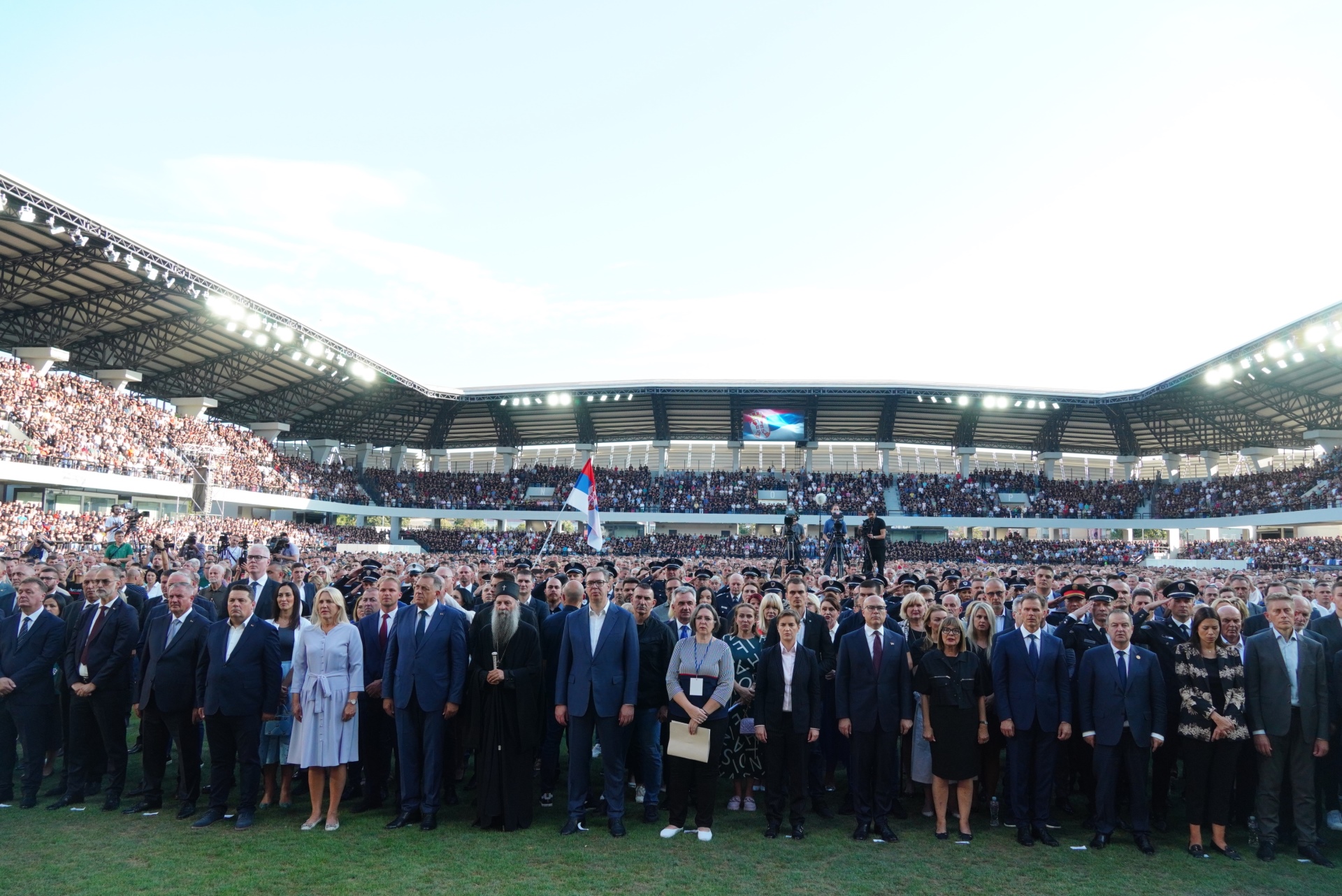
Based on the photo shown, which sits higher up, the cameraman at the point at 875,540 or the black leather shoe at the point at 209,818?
the cameraman at the point at 875,540

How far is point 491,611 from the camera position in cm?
696

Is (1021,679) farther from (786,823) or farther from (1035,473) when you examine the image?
(1035,473)

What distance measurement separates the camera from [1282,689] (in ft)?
21.2

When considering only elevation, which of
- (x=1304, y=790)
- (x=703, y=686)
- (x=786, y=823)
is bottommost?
(x=786, y=823)

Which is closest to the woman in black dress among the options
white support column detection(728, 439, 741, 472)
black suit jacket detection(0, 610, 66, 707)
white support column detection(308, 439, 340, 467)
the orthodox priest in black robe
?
the orthodox priest in black robe

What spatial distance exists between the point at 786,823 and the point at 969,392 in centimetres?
4226

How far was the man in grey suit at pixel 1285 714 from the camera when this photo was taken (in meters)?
6.41

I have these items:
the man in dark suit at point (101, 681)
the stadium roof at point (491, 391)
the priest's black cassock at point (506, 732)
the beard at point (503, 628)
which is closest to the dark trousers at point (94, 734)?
the man in dark suit at point (101, 681)

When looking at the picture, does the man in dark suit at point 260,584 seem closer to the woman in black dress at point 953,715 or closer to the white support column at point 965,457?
the woman in black dress at point 953,715

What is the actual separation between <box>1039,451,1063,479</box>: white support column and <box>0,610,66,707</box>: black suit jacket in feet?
176

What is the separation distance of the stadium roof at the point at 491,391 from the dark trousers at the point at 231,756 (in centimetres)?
2276

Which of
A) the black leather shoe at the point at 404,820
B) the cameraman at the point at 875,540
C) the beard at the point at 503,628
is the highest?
the cameraman at the point at 875,540

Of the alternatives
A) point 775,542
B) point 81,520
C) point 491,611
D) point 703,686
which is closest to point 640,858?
point 703,686

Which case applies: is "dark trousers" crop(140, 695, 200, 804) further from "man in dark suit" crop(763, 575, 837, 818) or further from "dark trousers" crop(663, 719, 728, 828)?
"man in dark suit" crop(763, 575, 837, 818)
